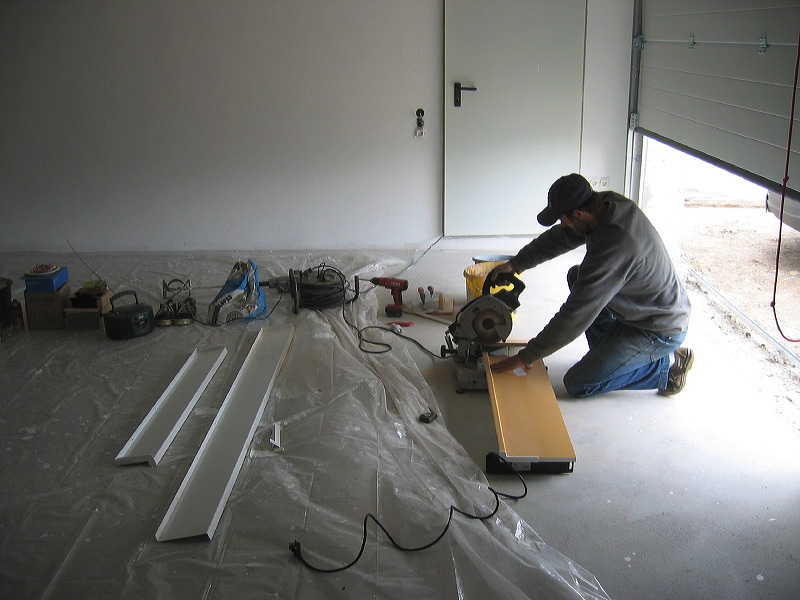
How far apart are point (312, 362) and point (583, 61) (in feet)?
11.2

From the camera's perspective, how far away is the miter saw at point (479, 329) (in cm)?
349

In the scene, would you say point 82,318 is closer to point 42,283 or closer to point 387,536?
point 42,283

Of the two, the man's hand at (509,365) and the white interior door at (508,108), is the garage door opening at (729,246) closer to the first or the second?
the white interior door at (508,108)

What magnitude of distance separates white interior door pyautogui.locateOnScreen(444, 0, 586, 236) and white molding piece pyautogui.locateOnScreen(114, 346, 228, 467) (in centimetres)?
275

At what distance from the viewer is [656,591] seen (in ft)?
7.77

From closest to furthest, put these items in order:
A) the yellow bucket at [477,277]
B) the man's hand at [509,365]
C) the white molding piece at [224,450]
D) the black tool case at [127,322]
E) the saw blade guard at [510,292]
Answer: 1. the white molding piece at [224,450]
2. the man's hand at [509,365]
3. the saw blade guard at [510,292]
4. the black tool case at [127,322]
5. the yellow bucket at [477,277]

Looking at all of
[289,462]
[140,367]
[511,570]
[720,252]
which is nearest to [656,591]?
[511,570]

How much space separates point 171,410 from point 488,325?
61.8 inches

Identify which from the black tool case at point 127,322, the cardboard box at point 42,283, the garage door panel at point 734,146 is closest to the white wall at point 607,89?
the garage door panel at point 734,146

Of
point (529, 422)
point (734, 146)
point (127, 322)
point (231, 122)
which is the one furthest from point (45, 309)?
point (734, 146)

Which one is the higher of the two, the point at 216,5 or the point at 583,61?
the point at 216,5

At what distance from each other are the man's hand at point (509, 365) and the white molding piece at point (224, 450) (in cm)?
112

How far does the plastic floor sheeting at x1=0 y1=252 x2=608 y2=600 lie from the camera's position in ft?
7.66

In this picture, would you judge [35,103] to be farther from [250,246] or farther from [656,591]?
[656,591]
